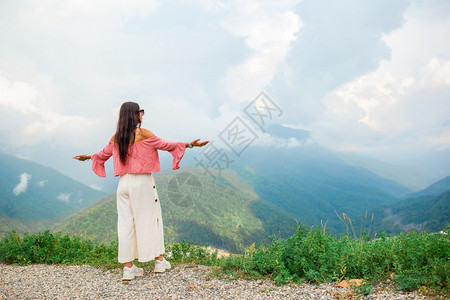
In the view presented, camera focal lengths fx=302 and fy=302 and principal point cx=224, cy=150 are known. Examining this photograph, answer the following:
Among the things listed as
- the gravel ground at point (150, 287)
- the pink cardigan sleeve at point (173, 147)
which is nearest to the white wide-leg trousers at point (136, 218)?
the gravel ground at point (150, 287)

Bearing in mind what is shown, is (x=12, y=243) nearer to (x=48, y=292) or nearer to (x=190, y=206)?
(x=48, y=292)

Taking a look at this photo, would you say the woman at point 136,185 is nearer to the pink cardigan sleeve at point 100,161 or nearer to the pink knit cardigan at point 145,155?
the pink knit cardigan at point 145,155

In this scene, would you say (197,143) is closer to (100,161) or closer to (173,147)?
(173,147)

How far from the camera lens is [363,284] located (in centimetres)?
409

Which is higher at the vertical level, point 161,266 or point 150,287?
point 161,266

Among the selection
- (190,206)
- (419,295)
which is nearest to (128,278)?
(419,295)

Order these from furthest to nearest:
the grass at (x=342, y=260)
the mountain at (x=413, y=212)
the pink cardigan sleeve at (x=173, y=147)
Result: the mountain at (x=413, y=212)
the pink cardigan sleeve at (x=173, y=147)
the grass at (x=342, y=260)

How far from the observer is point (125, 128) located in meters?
5.57

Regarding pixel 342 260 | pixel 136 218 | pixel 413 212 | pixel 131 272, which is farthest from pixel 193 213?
pixel 413 212

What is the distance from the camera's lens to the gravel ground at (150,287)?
167 inches

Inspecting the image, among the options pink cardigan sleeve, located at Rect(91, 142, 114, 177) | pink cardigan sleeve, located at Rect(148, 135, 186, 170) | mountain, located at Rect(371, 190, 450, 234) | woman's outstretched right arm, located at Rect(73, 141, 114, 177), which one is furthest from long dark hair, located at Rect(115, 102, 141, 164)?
mountain, located at Rect(371, 190, 450, 234)

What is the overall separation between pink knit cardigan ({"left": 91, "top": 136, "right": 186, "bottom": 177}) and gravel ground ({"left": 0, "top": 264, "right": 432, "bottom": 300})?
1963mm

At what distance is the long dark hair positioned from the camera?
5.55 metres

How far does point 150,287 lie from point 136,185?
1.76 metres
